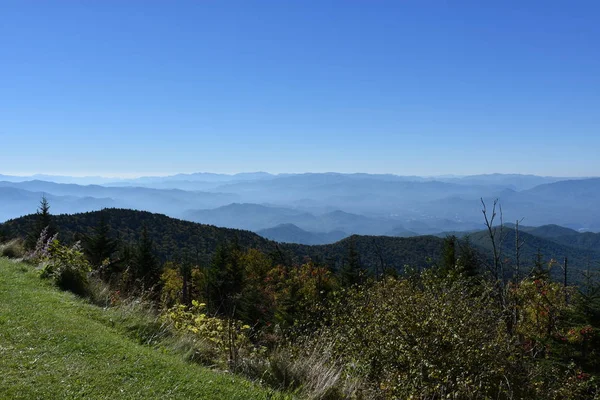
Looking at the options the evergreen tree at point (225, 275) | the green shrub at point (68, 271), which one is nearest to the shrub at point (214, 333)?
the green shrub at point (68, 271)

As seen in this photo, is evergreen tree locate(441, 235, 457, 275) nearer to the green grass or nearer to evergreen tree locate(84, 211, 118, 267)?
evergreen tree locate(84, 211, 118, 267)

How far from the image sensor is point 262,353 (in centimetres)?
608

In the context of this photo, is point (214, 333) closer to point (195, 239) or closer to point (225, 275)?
point (225, 275)

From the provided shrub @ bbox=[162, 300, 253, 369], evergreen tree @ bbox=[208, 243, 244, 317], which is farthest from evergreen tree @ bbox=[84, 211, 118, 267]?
shrub @ bbox=[162, 300, 253, 369]

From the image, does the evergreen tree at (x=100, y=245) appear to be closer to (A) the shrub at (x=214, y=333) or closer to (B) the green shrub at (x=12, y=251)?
(B) the green shrub at (x=12, y=251)

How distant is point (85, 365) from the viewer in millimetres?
4328

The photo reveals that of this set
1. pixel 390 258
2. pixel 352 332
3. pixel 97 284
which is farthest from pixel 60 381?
pixel 390 258

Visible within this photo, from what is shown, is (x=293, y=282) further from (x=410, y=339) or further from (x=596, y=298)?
(x=410, y=339)

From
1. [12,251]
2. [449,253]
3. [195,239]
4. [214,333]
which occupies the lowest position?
[195,239]

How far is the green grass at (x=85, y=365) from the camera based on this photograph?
3.85m

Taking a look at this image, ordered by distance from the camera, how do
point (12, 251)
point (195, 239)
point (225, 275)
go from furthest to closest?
1. point (195, 239)
2. point (225, 275)
3. point (12, 251)

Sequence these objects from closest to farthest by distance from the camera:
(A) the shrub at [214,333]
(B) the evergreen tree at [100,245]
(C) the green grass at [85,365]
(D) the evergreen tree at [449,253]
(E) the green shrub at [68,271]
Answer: (C) the green grass at [85,365] < (A) the shrub at [214,333] < (E) the green shrub at [68,271] < (B) the evergreen tree at [100,245] < (D) the evergreen tree at [449,253]

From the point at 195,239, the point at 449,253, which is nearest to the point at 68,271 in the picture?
the point at 449,253

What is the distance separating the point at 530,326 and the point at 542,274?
302 centimetres
